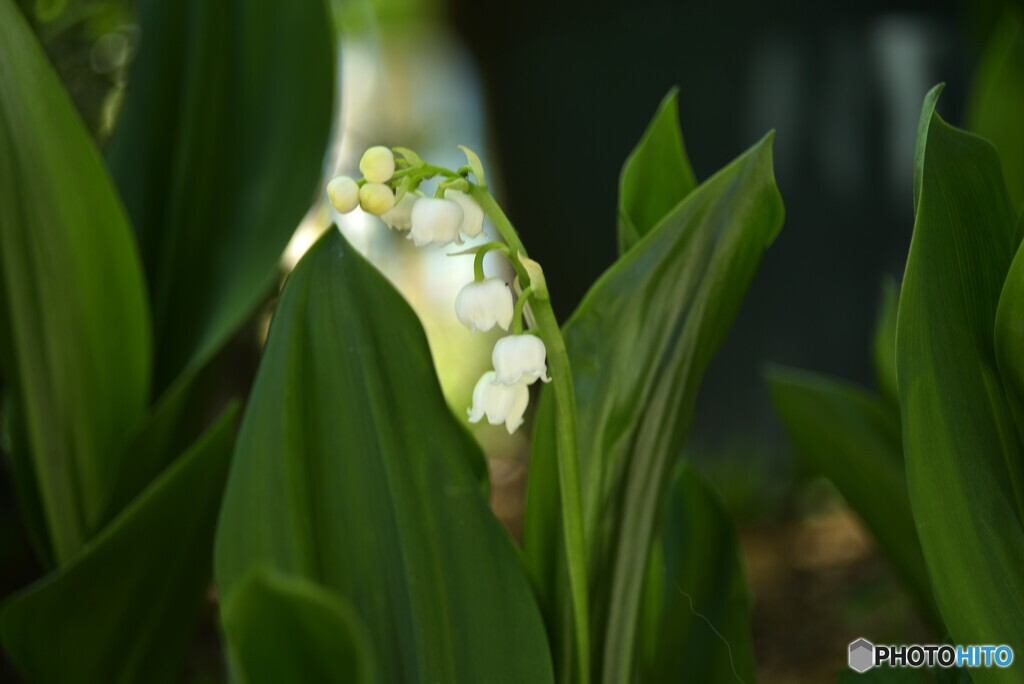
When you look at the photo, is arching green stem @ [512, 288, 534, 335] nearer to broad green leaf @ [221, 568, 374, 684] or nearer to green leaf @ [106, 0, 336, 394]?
broad green leaf @ [221, 568, 374, 684]

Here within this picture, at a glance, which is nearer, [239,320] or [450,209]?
[450,209]

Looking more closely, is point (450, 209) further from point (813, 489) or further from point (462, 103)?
point (462, 103)

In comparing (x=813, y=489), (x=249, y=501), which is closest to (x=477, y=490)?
(x=249, y=501)

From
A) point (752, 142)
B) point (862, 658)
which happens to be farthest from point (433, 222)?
point (752, 142)

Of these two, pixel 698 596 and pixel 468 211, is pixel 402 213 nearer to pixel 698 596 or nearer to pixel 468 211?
pixel 468 211

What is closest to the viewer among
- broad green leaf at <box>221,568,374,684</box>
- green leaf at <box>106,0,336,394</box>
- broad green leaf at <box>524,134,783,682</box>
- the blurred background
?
broad green leaf at <box>221,568,374,684</box>

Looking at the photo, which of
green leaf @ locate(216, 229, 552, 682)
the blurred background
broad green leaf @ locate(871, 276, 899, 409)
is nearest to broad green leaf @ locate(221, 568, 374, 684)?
green leaf @ locate(216, 229, 552, 682)
